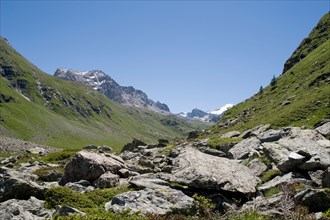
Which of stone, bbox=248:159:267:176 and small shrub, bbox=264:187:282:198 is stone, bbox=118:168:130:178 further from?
small shrub, bbox=264:187:282:198

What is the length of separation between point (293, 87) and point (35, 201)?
61744 mm

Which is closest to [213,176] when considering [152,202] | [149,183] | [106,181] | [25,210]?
[149,183]

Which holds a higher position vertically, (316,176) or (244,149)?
(244,149)

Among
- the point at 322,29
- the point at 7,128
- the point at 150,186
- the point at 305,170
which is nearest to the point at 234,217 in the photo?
the point at 150,186

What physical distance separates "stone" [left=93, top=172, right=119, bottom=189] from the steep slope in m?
25.8

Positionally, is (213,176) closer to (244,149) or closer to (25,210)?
(25,210)

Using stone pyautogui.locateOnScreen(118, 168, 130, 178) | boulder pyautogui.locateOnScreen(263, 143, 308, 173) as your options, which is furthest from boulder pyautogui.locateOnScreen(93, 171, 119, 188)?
boulder pyautogui.locateOnScreen(263, 143, 308, 173)

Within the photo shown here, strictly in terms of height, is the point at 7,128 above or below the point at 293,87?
below

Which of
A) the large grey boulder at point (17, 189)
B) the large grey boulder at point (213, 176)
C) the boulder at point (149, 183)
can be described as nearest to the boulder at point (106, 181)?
the boulder at point (149, 183)

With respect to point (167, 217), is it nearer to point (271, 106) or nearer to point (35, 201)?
point (35, 201)

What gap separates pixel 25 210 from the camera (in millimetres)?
14359

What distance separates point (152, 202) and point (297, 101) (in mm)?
44877

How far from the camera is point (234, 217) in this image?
11.6 meters

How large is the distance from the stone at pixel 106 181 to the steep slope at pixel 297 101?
2581 centimetres
